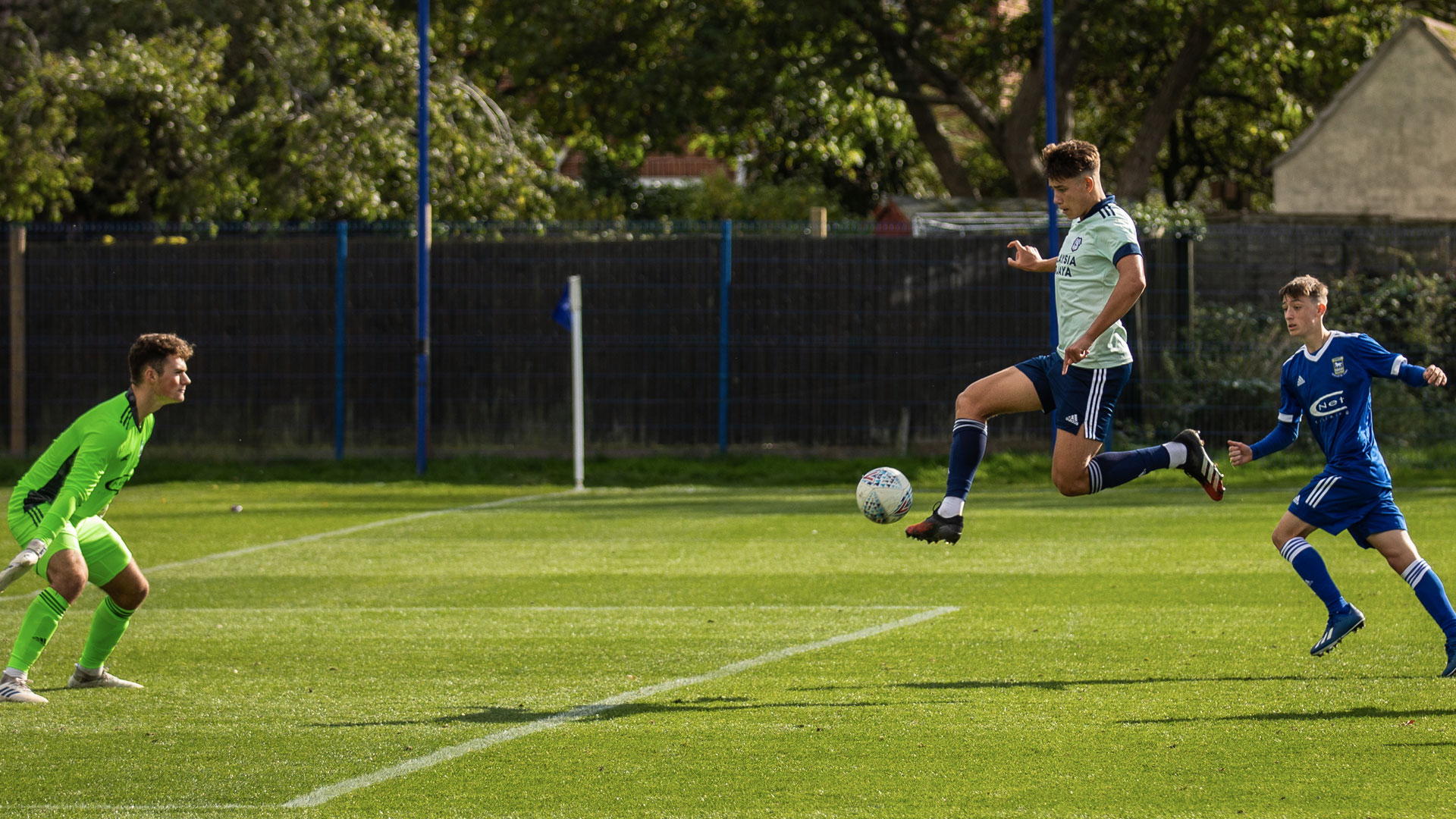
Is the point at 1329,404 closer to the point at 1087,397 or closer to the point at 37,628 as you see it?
the point at 1087,397

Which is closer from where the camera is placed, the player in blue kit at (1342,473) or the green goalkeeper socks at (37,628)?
the player in blue kit at (1342,473)

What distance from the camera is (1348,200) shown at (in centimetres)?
2775

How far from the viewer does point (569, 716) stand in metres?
6.52

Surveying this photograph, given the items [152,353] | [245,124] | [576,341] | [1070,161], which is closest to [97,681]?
[152,353]

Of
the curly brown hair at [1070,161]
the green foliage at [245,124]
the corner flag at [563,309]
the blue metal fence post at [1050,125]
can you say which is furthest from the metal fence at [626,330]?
the curly brown hair at [1070,161]

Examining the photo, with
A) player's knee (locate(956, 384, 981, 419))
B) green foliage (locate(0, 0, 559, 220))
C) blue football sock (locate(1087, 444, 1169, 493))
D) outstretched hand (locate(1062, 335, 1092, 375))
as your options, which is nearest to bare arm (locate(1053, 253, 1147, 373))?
outstretched hand (locate(1062, 335, 1092, 375))

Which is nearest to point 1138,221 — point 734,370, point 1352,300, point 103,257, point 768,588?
point 1352,300

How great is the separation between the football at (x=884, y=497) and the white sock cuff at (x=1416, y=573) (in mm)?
2232

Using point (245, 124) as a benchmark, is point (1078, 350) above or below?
below

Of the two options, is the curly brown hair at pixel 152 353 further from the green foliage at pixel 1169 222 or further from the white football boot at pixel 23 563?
the green foliage at pixel 1169 222

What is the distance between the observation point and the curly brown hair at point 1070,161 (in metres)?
7.23

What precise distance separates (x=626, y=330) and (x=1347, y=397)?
12.1 metres

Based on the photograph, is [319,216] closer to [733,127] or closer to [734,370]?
[734,370]

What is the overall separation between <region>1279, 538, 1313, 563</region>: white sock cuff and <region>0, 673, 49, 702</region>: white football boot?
5572 millimetres
